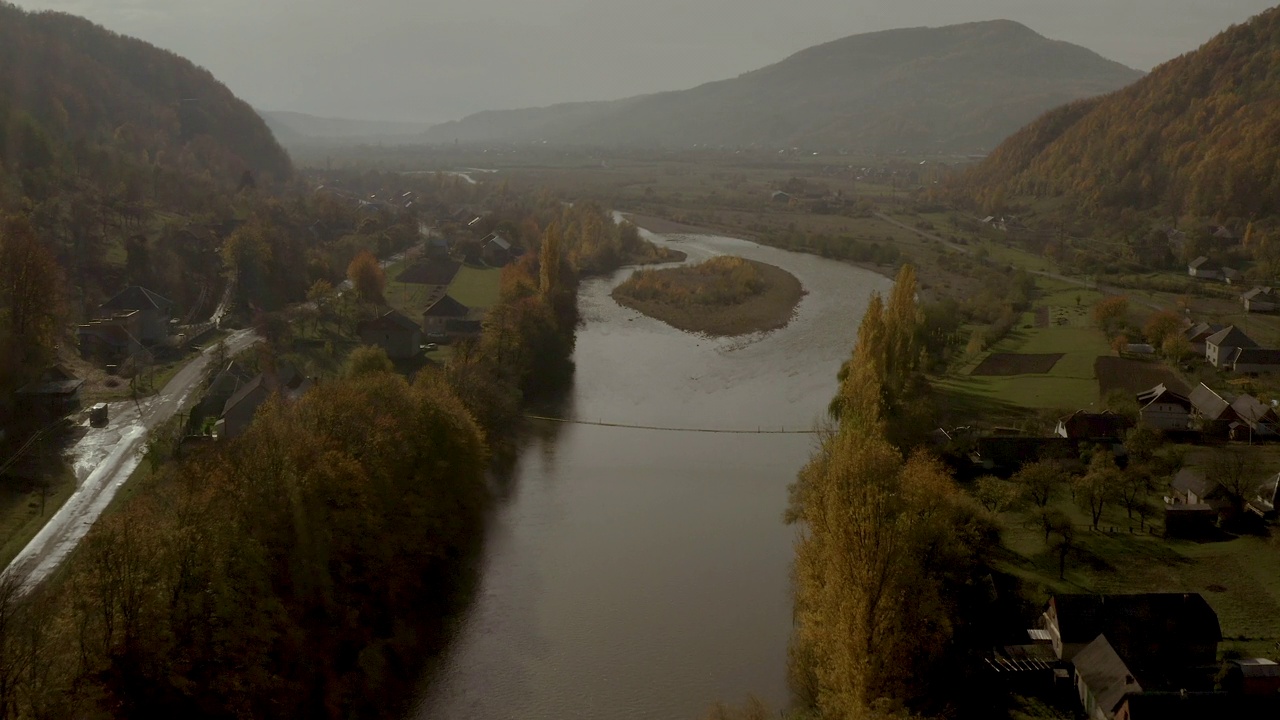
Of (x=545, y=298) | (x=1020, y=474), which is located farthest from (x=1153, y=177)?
(x=1020, y=474)

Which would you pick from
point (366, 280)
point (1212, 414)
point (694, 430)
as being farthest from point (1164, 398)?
point (366, 280)

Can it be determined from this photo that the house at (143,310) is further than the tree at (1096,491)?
Yes

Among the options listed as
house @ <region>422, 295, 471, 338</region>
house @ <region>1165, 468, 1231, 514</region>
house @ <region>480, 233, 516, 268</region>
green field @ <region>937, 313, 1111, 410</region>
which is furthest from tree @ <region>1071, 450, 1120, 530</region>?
house @ <region>480, 233, 516, 268</region>

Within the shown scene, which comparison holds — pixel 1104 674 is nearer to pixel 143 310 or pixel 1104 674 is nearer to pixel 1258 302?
pixel 143 310

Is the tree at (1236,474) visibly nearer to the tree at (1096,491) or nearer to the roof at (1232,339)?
the tree at (1096,491)

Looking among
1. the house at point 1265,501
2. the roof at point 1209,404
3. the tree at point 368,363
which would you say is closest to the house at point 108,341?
the tree at point 368,363
